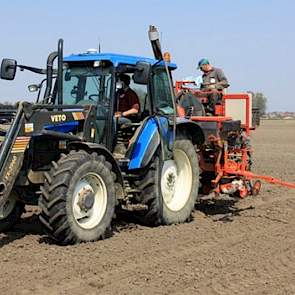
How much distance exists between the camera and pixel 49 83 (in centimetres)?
770

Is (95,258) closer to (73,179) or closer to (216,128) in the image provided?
(73,179)

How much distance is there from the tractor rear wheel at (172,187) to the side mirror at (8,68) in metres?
2.08

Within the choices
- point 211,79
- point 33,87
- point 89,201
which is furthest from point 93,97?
point 211,79

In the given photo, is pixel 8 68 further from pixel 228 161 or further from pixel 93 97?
pixel 228 161

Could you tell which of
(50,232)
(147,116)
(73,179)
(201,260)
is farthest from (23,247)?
(147,116)

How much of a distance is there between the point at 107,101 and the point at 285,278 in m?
3.15

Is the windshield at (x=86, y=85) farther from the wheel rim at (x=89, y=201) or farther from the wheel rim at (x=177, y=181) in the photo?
the wheel rim at (x=177, y=181)

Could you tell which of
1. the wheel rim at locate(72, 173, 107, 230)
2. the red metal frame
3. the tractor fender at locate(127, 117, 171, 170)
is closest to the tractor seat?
the red metal frame

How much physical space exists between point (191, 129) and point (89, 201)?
2600 millimetres

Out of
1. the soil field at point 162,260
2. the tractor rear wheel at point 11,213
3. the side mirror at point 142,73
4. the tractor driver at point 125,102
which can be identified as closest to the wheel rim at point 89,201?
the soil field at point 162,260

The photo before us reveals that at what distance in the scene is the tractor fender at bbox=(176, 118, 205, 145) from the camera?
895 centimetres

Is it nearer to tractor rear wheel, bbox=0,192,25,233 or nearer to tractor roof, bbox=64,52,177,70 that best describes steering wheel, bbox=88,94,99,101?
tractor roof, bbox=64,52,177,70

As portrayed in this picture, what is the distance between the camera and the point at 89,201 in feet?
23.6

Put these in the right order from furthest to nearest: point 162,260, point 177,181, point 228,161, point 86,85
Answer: point 228,161 < point 177,181 < point 86,85 < point 162,260
